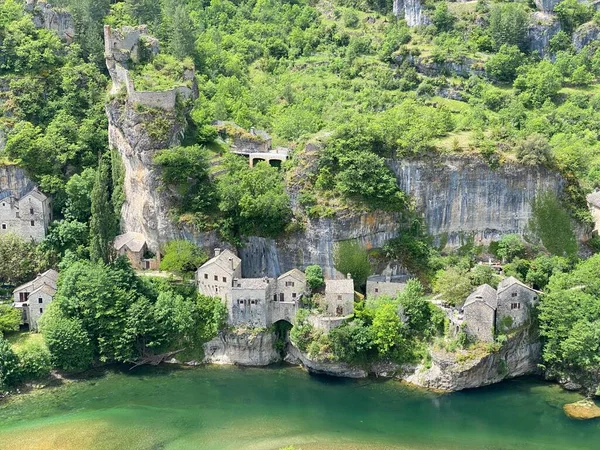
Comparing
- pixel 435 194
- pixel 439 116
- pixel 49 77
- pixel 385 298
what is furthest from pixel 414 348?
pixel 49 77

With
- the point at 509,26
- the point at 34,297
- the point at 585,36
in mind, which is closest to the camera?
the point at 34,297

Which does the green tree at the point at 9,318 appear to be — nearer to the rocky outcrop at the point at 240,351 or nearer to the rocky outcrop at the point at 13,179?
the rocky outcrop at the point at 13,179

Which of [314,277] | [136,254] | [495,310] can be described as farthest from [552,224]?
[136,254]

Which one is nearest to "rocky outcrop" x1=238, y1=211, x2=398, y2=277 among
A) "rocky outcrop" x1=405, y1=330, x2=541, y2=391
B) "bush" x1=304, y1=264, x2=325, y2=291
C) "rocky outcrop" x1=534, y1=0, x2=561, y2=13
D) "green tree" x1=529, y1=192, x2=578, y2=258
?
"bush" x1=304, y1=264, x2=325, y2=291

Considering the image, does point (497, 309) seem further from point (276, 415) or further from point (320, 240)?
point (276, 415)

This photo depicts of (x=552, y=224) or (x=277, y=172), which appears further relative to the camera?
(x=277, y=172)

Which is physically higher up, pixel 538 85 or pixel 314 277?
pixel 538 85

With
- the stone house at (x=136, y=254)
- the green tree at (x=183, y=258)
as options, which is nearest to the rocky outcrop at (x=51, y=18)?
the stone house at (x=136, y=254)
